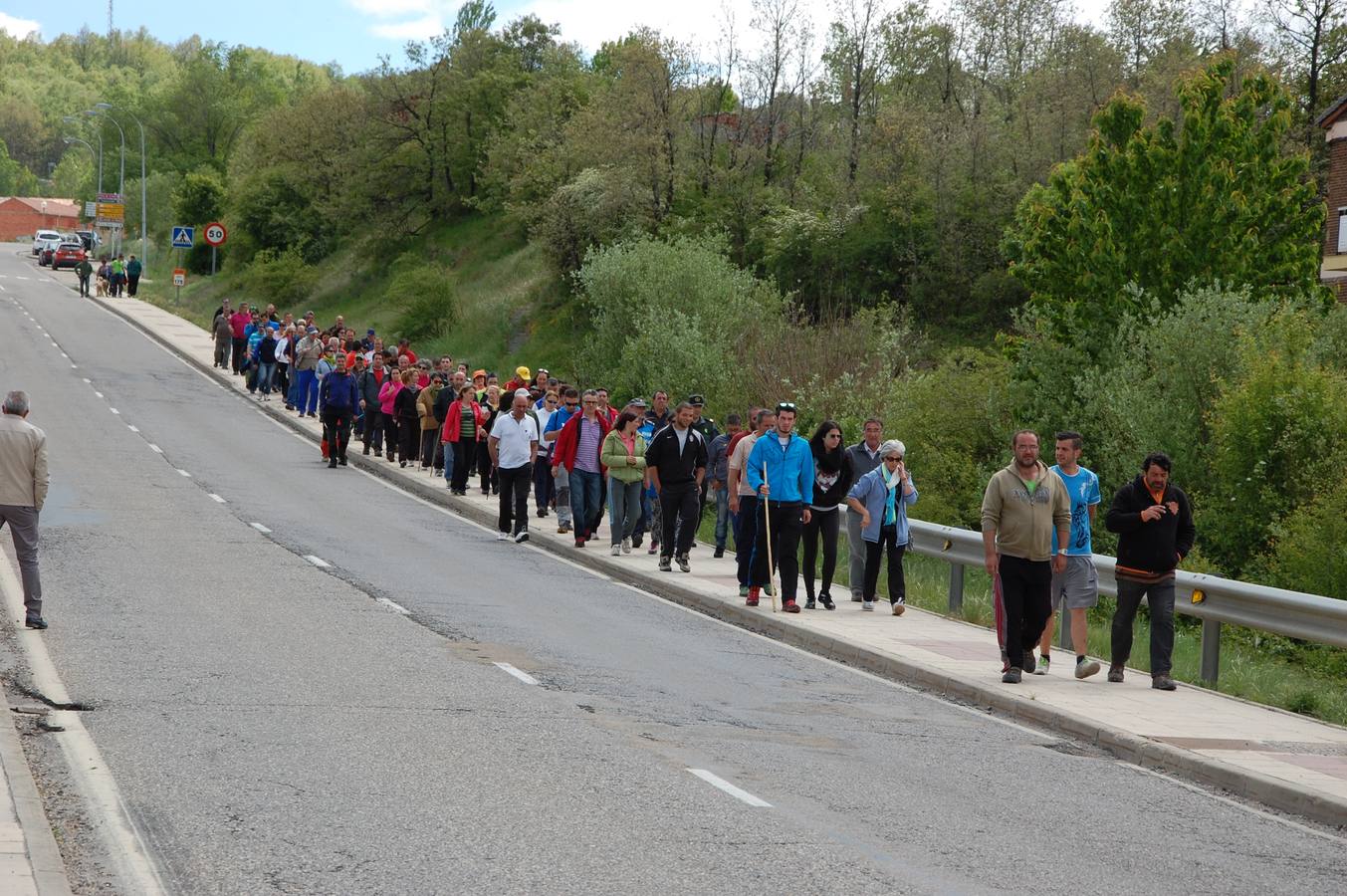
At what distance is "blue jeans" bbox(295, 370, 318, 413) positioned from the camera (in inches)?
1448

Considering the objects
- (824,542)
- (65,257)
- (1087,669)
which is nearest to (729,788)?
(1087,669)

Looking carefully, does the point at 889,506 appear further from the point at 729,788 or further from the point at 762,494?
the point at 729,788

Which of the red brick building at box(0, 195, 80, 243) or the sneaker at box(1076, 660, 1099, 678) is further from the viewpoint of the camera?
the red brick building at box(0, 195, 80, 243)

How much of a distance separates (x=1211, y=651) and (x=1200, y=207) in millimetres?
28820

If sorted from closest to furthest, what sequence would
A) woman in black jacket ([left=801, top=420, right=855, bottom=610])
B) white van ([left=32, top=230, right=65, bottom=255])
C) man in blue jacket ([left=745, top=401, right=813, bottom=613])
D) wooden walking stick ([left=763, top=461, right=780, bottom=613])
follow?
wooden walking stick ([left=763, top=461, right=780, bottom=613]) → man in blue jacket ([left=745, top=401, right=813, bottom=613]) → woman in black jacket ([left=801, top=420, right=855, bottom=610]) → white van ([left=32, top=230, right=65, bottom=255])

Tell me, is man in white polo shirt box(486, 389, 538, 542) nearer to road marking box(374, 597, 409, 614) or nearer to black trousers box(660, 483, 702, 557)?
black trousers box(660, 483, 702, 557)

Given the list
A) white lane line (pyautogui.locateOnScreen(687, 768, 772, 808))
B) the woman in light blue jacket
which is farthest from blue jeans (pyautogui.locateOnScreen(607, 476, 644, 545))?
white lane line (pyautogui.locateOnScreen(687, 768, 772, 808))

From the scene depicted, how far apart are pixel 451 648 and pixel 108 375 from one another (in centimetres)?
3282

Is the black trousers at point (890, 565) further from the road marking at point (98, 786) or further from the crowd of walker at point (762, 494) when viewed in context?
the road marking at point (98, 786)

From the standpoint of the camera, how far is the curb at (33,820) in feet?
21.4

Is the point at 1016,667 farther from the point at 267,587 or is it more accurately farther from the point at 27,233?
the point at 27,233

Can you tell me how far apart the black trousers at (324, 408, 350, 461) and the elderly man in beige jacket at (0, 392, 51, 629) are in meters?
15.9

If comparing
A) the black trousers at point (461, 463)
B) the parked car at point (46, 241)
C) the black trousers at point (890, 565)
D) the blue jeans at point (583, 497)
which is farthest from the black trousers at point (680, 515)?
the parked car at point (46, 241)

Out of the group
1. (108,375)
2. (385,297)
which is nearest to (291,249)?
(385,297)
